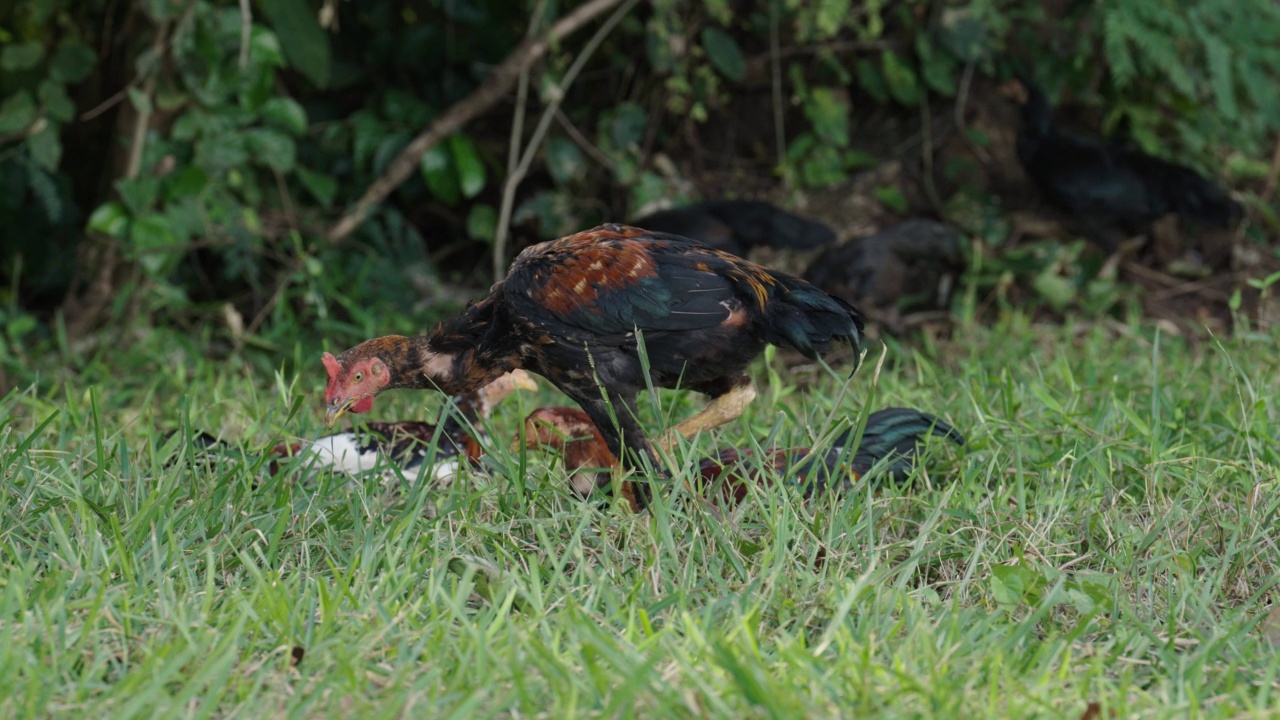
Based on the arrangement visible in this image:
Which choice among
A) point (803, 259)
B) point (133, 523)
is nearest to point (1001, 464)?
point (133, 523)

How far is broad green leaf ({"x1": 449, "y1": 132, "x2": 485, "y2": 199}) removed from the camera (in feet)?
20.9

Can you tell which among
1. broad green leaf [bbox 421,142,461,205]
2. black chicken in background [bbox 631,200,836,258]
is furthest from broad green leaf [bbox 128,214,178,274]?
black chicken in background [bbox 631,200,836,258]

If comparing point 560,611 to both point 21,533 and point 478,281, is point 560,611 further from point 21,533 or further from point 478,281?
point 478,281

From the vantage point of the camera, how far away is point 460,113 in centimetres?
646

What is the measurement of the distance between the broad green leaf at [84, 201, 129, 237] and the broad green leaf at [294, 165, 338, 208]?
98cm

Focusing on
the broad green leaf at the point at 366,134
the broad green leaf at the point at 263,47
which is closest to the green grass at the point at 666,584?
the broad green leaf at the point at 263,47

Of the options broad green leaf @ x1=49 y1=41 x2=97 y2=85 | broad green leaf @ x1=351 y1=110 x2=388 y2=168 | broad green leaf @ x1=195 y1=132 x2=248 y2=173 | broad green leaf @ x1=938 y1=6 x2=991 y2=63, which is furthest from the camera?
broad green leaf @ x1=938 y1=6 x2=991 y2=63

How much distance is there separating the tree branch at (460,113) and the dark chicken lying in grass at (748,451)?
280 cm

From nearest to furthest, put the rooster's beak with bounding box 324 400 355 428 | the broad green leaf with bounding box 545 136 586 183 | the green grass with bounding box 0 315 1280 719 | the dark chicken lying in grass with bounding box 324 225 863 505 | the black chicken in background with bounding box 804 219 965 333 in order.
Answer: the green grass with bounding box 0 315 1280 719 → the dark chicken lying in grass with bounding box 324 225 863 505 → the rooster's beak with bounding box 324 400 355 428 → the black chicken in background with bounding box 804 219 965 333 → the broad green leaf with bounding box 545 136 586 183

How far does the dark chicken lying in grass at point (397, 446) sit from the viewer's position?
3.52m

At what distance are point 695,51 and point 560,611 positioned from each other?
4.67m

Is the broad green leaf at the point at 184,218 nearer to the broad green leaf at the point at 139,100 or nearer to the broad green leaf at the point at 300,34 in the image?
the broad green leaf at the point at 139,100

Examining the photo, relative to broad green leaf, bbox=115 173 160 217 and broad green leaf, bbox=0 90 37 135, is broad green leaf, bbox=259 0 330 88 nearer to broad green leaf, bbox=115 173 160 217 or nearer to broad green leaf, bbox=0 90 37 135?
broad green leaf, bbox=115 173 160 217

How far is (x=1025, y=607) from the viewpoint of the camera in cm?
283
